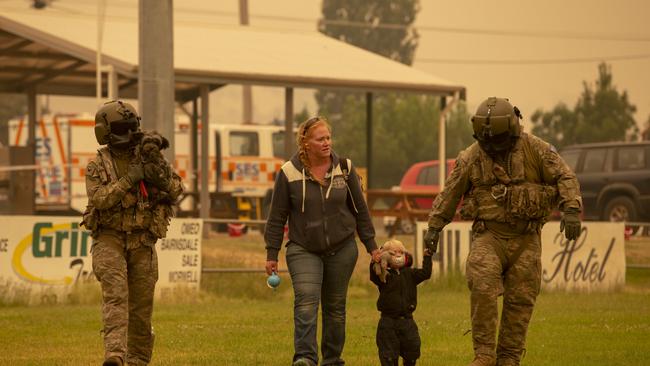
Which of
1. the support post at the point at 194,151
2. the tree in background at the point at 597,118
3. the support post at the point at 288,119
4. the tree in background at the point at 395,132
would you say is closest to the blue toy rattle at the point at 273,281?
the support post at the point at 288,119

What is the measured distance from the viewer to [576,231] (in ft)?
29.6

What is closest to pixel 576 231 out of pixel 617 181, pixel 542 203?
pixel 542 203

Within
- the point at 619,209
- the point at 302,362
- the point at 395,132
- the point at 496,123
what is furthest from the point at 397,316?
the point at 395,132

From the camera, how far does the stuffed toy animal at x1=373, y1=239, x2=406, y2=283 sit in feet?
32.6

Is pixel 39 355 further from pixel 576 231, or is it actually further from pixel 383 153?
pixel 383 153

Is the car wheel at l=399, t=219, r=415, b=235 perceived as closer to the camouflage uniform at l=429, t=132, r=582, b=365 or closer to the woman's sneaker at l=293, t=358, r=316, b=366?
the woman's sneaker at l=293, t=358, r=316, b=366

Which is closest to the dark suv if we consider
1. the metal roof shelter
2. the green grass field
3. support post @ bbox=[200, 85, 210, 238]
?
the metal roof shelter

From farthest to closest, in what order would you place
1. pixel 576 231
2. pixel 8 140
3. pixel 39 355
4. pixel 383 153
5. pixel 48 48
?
1. pixel 383 153
2. pixel 8 140
3. pixel 48 48
4. pixel 39 355
5. pixel 576 231

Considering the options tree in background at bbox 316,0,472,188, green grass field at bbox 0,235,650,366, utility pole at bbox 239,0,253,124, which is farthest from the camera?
tree in background at bbox 316,0,472,188

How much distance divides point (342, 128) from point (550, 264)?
64416 millimetres

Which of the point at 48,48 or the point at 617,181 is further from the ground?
the point at 48,48

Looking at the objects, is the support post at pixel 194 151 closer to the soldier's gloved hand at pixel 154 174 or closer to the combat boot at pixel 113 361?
the soldier's gloved hand at pixel 154 174

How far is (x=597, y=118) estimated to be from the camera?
68188 millimetres

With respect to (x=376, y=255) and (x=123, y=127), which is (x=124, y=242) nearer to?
(x=123, y=127)
